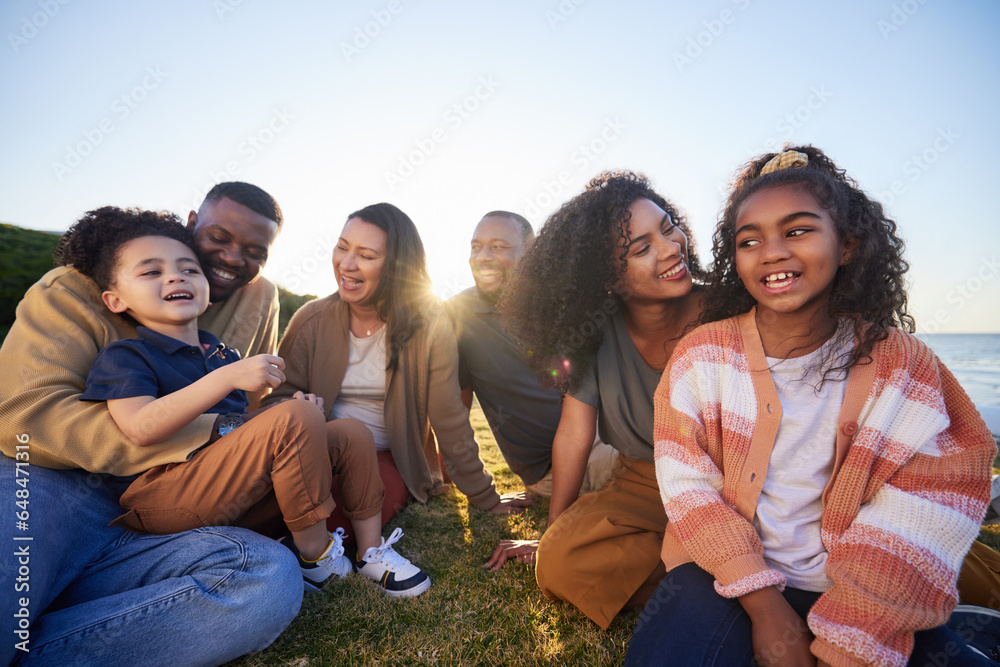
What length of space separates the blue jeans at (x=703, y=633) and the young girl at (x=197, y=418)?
1235 millimetres

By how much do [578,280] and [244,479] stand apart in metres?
1.70

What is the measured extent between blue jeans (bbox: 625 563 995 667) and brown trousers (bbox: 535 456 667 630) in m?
0.46

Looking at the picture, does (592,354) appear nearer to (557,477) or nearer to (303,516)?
(557,477)

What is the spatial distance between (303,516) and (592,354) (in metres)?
1.49

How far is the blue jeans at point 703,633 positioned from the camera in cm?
136

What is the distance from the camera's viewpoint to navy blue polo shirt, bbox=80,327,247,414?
1.98 m

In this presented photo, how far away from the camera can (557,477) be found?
253cm

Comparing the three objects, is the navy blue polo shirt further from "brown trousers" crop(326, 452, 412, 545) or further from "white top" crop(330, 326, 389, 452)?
"brown trousers" crop(326, 452, 412, 545)

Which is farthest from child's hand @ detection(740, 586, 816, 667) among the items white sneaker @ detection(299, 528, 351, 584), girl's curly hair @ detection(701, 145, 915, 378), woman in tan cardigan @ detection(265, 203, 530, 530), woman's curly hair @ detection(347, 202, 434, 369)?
woman's curly hair @ detection(347, 202, 434, 369)

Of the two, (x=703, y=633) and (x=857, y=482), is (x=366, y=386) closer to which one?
(x=703, y=633)

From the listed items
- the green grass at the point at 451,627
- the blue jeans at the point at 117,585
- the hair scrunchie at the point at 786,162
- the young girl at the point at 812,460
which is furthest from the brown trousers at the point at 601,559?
the hair scrunchie at the point at 786,162

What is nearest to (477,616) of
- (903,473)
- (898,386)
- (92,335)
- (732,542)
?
(732,542)

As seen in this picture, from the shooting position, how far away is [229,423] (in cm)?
224

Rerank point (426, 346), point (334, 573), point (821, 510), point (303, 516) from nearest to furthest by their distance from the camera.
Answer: point (821, 510), point (303, 516), point (334, 573), point (426, 346)
